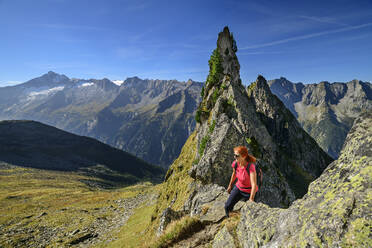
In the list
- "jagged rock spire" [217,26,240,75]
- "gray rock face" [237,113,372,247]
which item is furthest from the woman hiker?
"jagged rock spire" [217,26,240,75]

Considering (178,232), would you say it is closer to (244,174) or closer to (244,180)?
(244,180)

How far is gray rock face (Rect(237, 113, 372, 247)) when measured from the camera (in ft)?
15.4

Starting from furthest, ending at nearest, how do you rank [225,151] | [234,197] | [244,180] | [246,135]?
[246,135]
[225,151]
[234,197]
[244,180]

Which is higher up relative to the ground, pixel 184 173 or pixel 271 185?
pixel 271 185

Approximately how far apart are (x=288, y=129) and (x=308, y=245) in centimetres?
6342

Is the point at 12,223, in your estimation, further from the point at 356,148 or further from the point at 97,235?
the point at 356,148

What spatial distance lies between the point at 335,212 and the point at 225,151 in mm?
15560

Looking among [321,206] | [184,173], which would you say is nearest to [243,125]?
[184,173]

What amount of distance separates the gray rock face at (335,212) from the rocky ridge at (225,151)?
16.4ft

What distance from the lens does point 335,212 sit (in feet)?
16.9

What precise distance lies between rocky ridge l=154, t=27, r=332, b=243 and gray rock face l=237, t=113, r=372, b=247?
5.01m

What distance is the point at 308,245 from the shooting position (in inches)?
203

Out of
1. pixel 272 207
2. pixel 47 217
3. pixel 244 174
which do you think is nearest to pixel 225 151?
pixel 272 207

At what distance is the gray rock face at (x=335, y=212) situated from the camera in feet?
15.4
